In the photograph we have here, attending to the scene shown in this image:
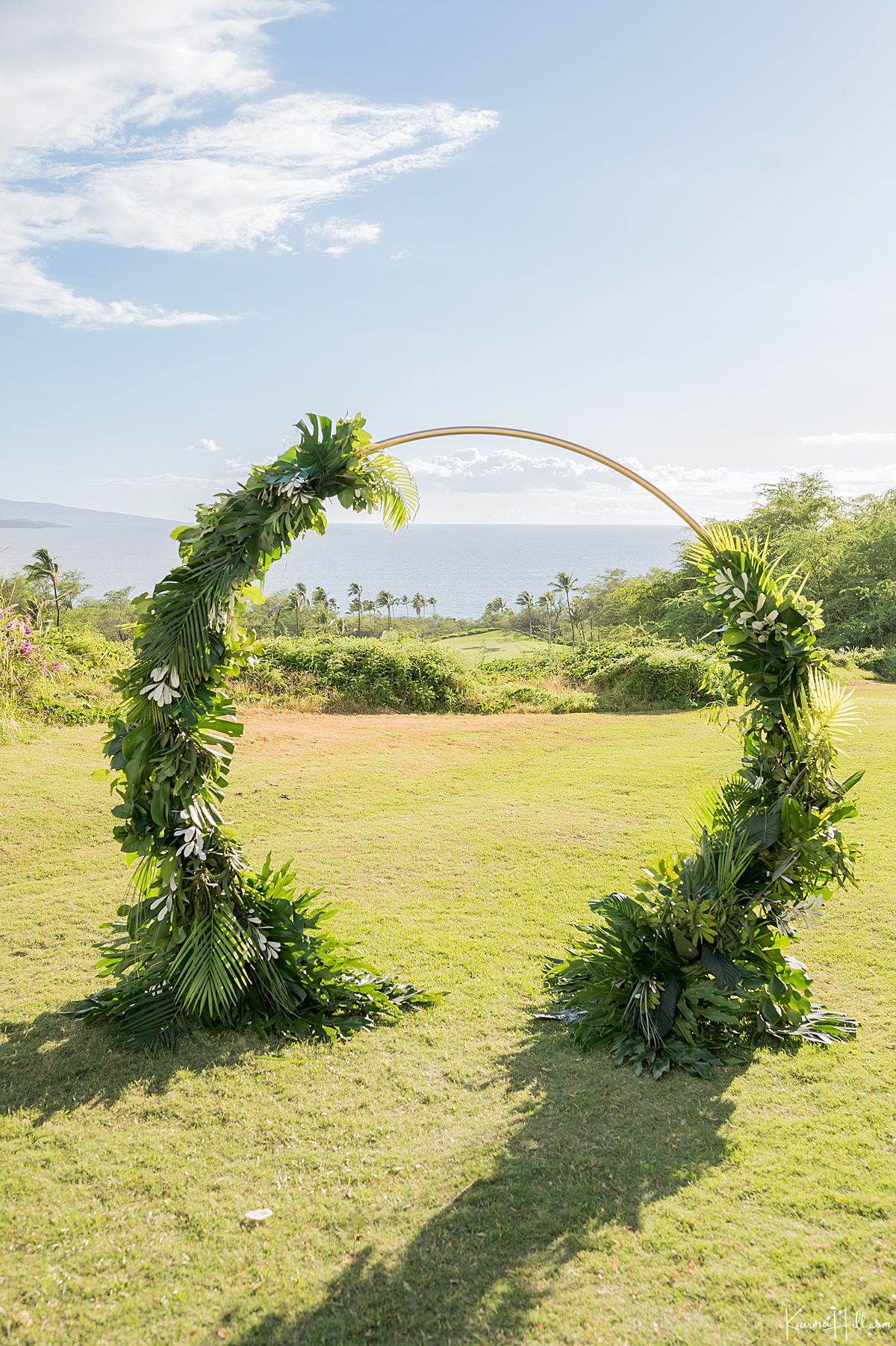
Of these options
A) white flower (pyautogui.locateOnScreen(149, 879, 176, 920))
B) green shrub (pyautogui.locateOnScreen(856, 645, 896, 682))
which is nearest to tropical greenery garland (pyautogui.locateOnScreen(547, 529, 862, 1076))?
white flower (pyautogui.locateOnScreen(149, 879, 176, 920))

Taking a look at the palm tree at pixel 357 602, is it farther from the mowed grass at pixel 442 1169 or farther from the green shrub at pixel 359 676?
the mowed grass at pixel 442 1169

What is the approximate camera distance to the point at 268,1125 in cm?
383

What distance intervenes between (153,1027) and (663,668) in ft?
46.0

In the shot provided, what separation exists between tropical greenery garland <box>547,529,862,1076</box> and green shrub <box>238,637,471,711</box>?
11756 mm

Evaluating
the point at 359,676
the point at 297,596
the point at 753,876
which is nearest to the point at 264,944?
the point at 753,876

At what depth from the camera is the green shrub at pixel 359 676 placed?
16188 mm

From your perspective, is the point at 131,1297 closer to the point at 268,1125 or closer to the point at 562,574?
the point at 268,1125

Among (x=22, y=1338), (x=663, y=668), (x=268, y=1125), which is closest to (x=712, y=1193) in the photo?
(x=268, y=1125)

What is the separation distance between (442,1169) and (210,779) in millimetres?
2338

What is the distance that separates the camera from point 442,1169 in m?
3.56

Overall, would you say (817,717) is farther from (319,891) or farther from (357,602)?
(357,602)

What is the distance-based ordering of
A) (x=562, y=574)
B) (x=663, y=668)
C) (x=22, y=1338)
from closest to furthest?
(x=22, y=1338), (x=663, y=668), (x=562, y=574)

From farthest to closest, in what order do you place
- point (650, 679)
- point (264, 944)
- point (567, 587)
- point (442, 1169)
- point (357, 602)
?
point (357, 602) < point (567, 587) < point (650, 679) < point (264, 944) < point (442, 1169)

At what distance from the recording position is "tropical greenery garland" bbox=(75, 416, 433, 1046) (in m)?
4.42
